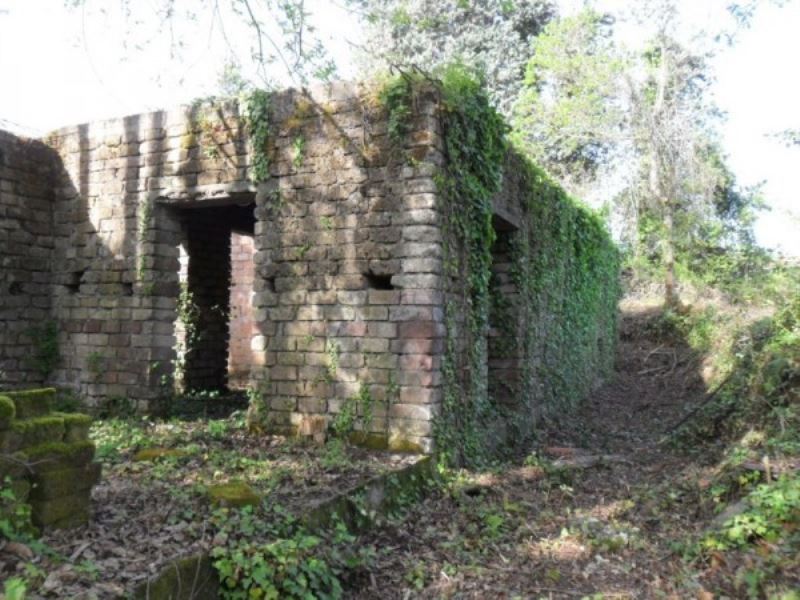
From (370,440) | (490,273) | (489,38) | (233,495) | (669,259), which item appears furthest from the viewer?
(489,38)

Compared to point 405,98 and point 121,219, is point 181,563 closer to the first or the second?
point 405,98

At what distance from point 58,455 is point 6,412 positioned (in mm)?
386

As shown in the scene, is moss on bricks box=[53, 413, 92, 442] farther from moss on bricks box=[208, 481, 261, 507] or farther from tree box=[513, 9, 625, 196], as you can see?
tree box=[513, 9, 625, 196]

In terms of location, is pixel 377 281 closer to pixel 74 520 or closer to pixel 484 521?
pixel 484 521

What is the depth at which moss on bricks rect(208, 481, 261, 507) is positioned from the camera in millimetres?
4301

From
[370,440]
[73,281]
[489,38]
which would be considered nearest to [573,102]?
[489,38]

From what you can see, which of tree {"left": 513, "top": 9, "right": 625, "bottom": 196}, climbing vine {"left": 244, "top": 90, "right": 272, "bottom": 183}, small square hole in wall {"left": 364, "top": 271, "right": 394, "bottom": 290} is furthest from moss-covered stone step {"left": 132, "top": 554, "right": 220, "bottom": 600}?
tree {"left": 513, "top": 9, "right": 625, "bottom": 196}

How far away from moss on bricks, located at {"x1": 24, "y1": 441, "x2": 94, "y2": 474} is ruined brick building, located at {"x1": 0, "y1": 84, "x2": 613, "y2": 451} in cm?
288

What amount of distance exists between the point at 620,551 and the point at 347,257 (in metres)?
3.50

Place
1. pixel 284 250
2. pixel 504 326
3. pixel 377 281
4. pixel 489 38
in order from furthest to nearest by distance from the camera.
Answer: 1. pixel 489 38
2. pixel 504 326
3. pixel 284 250
4. pixel 377 281

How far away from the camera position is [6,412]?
3396mm

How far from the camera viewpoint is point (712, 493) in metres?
5.35

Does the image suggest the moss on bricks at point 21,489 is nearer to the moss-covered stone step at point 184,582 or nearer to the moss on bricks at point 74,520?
the moss on bricks at point 74,520

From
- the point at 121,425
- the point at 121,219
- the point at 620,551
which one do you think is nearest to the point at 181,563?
the point at 620,551
